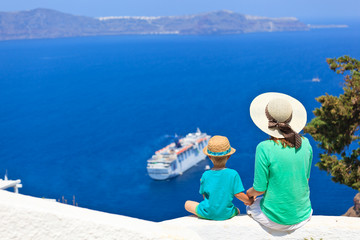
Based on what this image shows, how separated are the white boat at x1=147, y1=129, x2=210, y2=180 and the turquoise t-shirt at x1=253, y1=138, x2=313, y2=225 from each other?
1696 inches

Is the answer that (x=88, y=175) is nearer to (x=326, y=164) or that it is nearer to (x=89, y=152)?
(x=89, y=152)

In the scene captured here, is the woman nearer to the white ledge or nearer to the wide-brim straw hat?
the wide-brim straw hat

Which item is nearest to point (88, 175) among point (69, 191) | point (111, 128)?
point (69, 191)

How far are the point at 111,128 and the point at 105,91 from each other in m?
31.5

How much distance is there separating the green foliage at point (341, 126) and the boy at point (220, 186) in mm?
7411

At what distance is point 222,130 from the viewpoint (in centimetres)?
6119

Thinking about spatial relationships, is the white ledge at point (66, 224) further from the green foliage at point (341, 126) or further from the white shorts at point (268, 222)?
the green foliage at point (341, 126)

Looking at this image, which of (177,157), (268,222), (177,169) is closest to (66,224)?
(268,222)

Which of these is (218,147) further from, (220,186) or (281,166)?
(281,166)

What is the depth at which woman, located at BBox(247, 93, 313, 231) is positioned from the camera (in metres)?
4.29

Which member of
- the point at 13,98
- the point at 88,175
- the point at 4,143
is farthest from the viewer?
the point at 13,98

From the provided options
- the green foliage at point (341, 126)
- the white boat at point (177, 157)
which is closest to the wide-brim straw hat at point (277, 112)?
the green foliage at point (341, 126)

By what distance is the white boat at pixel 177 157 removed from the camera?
157 feet

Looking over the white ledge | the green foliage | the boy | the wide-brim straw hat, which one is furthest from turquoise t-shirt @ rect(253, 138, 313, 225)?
the green foliage
